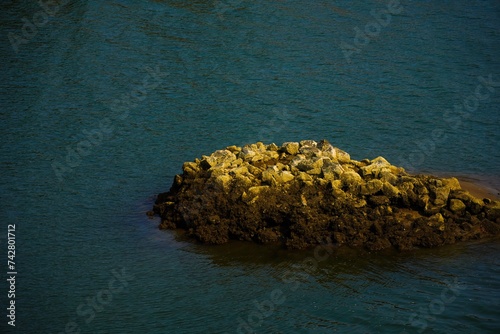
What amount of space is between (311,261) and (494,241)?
642cm

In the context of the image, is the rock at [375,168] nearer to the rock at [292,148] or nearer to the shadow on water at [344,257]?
the rock at [292,148]

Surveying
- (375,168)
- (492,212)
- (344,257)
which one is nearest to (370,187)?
(375,168)

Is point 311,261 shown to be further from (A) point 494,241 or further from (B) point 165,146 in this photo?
(B) point 165,146

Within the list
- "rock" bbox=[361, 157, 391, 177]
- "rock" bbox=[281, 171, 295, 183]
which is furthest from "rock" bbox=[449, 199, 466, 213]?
"rock" bbox=[281, 171, 295, 183]

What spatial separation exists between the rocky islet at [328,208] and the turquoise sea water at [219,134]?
65 centimetres

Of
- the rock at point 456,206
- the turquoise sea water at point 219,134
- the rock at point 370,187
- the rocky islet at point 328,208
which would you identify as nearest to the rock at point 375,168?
the rocky islet at point 328,208

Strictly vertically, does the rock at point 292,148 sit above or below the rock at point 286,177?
above

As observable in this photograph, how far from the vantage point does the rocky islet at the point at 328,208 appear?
1032 inches

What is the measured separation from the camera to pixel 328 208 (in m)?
26.5

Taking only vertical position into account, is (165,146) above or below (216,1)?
below

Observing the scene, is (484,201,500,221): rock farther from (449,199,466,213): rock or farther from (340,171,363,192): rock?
(340,171,363,192): rock

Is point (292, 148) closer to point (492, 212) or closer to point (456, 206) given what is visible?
point (456, 206)

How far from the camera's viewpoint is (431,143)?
117 ft

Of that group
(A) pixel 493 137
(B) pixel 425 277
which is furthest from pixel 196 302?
(A) pixel 493 137
